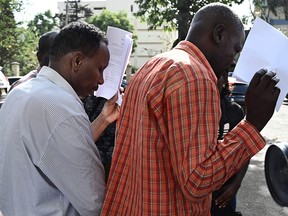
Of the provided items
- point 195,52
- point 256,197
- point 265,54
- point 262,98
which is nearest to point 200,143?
point 262,98

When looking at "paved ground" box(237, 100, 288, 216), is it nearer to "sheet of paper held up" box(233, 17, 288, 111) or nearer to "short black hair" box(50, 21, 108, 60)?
"sheet of paper held up" box(233, 17, 288, 111)

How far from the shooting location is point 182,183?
54.7 inches

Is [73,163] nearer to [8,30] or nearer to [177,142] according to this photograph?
[177,142]

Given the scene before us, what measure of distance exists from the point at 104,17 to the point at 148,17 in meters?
48.3

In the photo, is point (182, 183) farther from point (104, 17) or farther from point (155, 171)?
point (104, 17)

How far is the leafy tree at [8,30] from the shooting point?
18.3m

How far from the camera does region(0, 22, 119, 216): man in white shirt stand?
153 cm

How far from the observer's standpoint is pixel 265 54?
1642 mm

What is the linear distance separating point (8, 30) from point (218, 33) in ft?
64.7

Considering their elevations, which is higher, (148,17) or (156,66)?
(156,66)

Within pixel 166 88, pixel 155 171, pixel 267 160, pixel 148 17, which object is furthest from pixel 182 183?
pixel 148 17

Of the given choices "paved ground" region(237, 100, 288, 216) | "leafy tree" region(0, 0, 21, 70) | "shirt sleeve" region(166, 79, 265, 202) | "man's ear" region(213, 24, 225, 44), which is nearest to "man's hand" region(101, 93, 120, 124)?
"man's ear" region(213, 24, 225, 44)

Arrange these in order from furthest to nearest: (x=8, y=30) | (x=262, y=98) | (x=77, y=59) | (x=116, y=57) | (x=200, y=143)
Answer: (x=8, y=30) → (x=116, y=57) → (x=77, y=59) → (x=262, y=98) → (x=200, y=143)

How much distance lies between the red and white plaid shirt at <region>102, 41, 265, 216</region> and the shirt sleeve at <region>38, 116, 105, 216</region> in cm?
12
